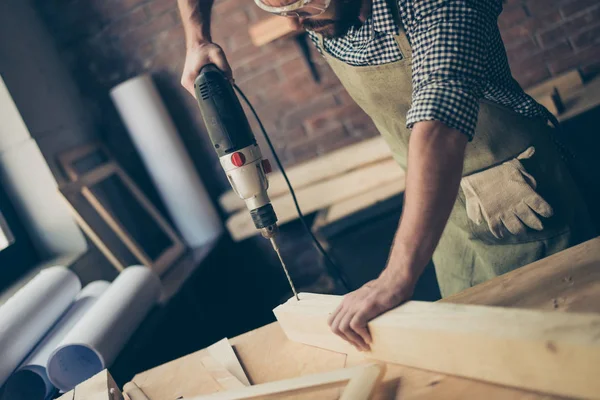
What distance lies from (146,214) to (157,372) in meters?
1.97

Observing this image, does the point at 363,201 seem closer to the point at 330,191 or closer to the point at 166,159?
the point at 330,191

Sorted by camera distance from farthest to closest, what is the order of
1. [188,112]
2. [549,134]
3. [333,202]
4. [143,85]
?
1. [188,112]
2. [143,85]
3. [333,202]
4. [549,134]

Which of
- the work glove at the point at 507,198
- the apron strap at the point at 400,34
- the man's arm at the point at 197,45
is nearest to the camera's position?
the apron strap at the point at 400,34

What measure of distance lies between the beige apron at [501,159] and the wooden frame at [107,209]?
1.60 metres

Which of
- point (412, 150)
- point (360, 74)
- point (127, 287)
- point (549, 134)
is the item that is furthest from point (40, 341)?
point (549, 134)

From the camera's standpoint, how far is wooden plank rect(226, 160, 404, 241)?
280cm

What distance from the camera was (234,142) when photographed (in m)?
1.37

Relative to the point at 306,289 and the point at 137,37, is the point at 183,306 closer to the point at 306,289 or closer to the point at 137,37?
the point at 306,289

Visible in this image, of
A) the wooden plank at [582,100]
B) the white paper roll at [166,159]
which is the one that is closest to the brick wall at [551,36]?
the wooden plank at [582,100]

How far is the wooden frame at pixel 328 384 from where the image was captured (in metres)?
1.02

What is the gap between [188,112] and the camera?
10.8 feet

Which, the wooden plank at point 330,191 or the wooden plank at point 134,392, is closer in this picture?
the wooden plank at point 134,392

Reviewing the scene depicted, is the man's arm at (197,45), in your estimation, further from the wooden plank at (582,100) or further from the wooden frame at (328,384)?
the wooden plank at (582,100)

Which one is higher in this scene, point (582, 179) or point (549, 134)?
point (549, 134)
